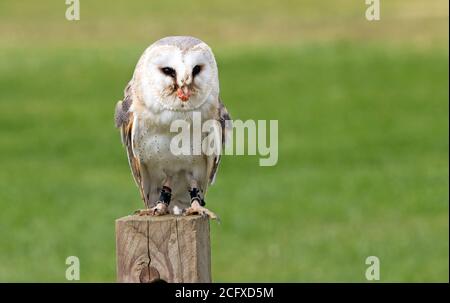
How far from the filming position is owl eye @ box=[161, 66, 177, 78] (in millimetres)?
6065

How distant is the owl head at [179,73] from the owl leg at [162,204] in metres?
0.47

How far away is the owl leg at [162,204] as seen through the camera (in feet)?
20.2

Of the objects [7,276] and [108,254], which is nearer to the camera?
[7,276]

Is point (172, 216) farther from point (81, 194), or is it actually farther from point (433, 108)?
point (433, 108)

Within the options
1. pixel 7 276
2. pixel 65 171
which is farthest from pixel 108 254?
pixel 65 171

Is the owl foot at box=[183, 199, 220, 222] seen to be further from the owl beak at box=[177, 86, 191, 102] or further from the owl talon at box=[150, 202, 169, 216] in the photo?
the owl beak at box=[177, 86, 191, 102]

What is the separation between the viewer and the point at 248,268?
16.4 meters

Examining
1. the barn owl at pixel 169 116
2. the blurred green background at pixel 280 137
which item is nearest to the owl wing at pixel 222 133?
the barn owl at pixel 169 116

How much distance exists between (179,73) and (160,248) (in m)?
0.79
